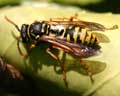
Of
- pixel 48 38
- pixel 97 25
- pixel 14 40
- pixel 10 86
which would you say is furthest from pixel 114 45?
pixel 10 86

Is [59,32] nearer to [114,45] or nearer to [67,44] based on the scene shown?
[67,44]

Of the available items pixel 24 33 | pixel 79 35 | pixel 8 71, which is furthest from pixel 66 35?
pixel 8 71

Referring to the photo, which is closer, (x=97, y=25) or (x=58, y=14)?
(x=97, y=25)

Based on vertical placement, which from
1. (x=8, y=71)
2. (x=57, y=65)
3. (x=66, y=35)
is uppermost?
(x=66, y=35)

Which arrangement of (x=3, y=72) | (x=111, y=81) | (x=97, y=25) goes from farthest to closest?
1. (x=3, y=72)
2. (x=97, y=25)
3. (x=111, y=81)

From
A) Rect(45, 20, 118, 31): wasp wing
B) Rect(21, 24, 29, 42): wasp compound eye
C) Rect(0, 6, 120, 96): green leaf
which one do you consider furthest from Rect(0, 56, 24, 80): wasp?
Rect(45, 20, 118, 31): wasp wing

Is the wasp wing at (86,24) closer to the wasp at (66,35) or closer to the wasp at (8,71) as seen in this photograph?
the wasp at (66,35)

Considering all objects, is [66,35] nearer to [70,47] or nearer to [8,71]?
[70,47]
